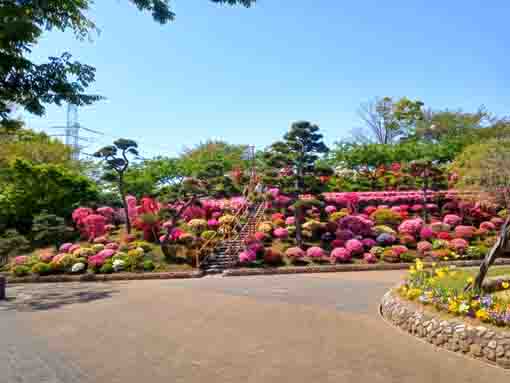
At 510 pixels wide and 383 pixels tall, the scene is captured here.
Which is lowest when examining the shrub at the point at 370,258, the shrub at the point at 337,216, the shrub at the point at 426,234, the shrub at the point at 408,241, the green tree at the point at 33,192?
the shrub at the point at 370,258

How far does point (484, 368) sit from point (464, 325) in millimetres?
736

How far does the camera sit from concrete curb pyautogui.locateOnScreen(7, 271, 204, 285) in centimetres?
1490

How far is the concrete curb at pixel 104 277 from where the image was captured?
48.9 ft

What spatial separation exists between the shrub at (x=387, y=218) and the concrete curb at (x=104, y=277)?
10011 mm

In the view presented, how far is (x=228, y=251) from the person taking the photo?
1667 cm

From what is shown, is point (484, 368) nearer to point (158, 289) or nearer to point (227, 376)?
point (227, 376)

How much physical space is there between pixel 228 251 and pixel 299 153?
18.2 feet

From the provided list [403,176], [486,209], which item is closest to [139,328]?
[486,209]

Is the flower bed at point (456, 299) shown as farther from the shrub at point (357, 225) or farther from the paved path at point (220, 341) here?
the shrub at point (357, 225)

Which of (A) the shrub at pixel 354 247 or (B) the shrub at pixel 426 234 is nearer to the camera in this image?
(A) the shrub at pixel 354 247

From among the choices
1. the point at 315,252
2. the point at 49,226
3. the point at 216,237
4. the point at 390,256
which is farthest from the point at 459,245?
the point at 49,226

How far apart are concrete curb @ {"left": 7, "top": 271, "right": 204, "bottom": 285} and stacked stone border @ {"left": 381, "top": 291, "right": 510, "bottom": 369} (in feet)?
30.4

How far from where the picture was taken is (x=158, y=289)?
12008 millimetres

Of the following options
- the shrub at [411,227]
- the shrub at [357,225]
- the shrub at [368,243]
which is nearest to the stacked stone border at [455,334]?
the shrub at [368,243]
